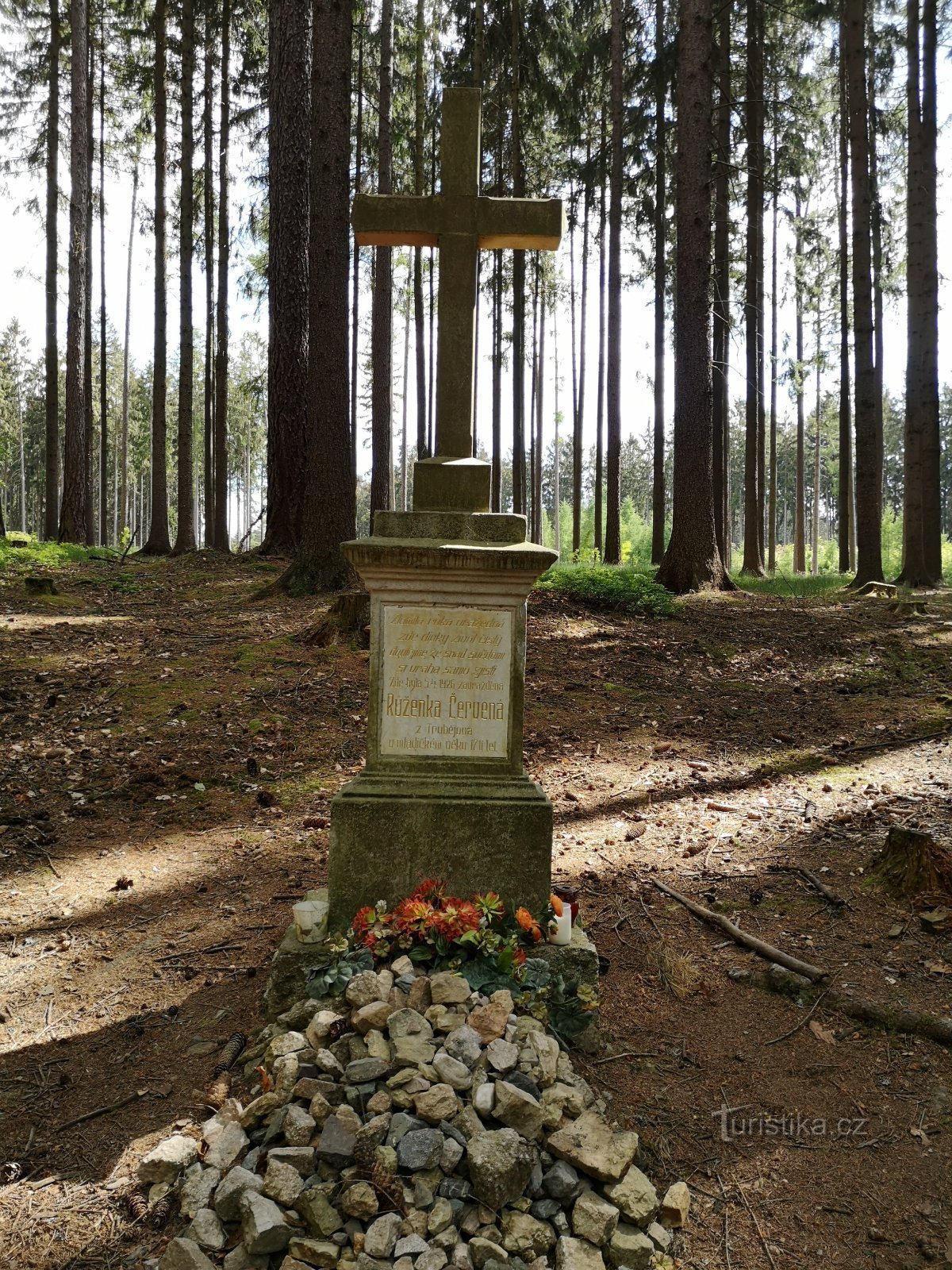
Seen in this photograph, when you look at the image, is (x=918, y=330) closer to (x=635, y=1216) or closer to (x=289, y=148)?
(x=289, y=148)

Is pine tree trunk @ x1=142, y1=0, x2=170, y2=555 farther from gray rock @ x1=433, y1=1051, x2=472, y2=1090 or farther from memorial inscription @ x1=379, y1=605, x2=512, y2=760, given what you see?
gray rock @ x1=433, y1=1051, x2=472, y2=1090

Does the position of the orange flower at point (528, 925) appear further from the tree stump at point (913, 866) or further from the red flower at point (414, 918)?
the tree stump at point (913, 866)

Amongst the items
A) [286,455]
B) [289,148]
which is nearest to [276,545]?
[286,455]

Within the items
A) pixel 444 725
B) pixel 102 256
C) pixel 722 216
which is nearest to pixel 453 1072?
pixel 444 725

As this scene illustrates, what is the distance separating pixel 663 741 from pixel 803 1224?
14.6 feet

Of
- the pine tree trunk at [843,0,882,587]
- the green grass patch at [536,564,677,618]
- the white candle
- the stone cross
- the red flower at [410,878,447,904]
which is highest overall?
the pine tree trunk at [843,0,882,587]

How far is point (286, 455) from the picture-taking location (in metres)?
11.9

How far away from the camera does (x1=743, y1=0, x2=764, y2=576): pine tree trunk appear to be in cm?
1564

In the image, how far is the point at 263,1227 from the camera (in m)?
2.32

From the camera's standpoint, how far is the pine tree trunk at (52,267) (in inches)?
687

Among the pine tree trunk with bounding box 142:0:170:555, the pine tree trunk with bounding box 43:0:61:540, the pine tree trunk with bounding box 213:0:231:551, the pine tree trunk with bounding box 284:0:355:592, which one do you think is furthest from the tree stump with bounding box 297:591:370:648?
the pine tree trunk with bounding box 43:0:61:540

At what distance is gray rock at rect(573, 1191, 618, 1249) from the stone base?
4.45 ft

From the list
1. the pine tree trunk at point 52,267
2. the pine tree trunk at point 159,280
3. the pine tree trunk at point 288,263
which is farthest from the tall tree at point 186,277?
the pine tree trunk at point 288,263

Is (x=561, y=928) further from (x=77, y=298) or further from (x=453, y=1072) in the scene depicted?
(x=77, y=298)
